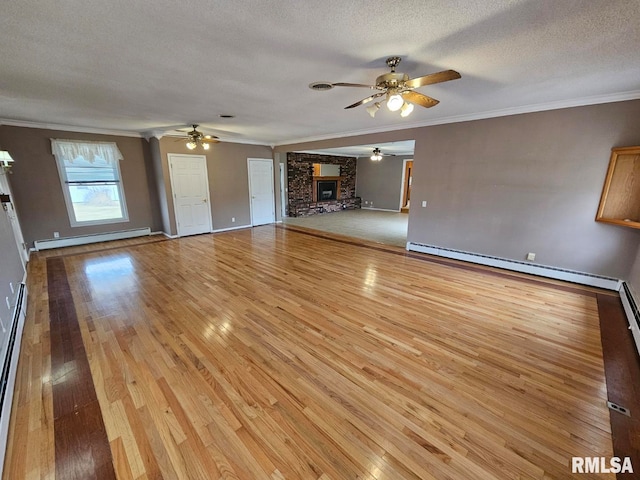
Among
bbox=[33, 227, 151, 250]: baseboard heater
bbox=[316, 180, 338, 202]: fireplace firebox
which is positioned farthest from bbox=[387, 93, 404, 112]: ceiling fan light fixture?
bbox=[316, 180, 338, 202]: fireplace firebox

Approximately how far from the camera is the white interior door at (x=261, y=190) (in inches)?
292

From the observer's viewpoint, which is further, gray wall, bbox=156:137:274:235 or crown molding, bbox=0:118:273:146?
gray wall, bbox=156:137:274:235

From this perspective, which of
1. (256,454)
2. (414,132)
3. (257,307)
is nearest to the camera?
(256,454)

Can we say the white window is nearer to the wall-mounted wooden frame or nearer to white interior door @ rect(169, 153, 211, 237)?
white interior door @ rect(169, 153, 211, 237)

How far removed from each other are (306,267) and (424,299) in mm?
1872

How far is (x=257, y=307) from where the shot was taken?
9.67ft

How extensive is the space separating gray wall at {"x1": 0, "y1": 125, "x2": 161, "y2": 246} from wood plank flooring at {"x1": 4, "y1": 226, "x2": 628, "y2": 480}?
2262 mm

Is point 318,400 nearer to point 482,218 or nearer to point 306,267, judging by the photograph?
point 306,267

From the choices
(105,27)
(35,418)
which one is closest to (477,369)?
(35,418)

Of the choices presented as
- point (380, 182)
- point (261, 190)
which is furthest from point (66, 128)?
point (380, 182)

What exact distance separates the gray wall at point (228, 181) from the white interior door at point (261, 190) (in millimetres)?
136

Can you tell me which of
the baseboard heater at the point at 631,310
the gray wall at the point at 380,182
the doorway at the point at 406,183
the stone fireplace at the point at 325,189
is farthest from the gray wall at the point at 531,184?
the gray wall at the point at 380,182

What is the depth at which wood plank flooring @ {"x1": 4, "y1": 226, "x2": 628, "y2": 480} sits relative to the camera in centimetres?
138

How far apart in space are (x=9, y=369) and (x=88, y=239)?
187 inches
